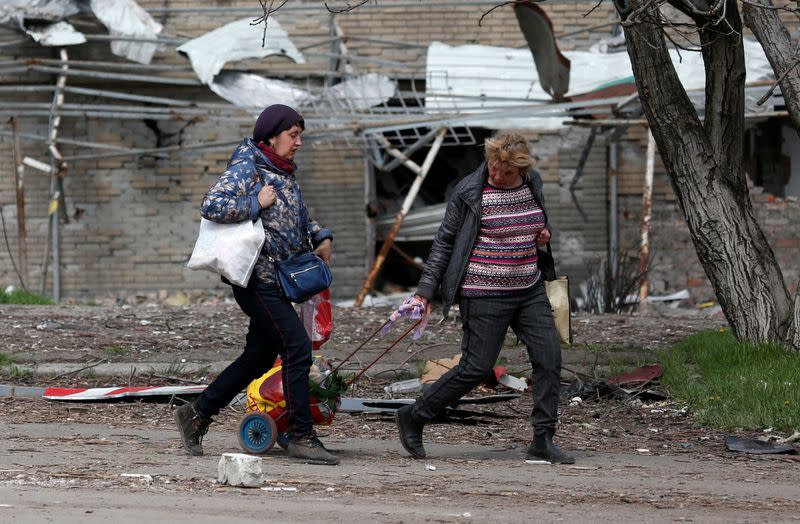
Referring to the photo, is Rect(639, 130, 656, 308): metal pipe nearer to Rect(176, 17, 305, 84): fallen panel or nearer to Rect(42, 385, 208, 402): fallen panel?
Rect(176, 17, 305, 84): fallen panel

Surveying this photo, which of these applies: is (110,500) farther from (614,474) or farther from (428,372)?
(428,372)

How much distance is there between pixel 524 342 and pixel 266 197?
1.46 m

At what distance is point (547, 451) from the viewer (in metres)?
5.84

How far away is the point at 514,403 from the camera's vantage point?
7820mm

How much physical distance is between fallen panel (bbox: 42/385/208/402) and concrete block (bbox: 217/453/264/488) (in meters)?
2.90

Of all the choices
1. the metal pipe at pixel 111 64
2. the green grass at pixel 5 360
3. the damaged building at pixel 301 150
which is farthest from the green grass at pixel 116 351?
the damaged building at pixel 301 150

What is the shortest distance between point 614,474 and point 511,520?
1331mm

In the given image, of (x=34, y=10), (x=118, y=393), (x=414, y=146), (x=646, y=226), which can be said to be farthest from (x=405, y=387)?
A: (x=34, y=10)

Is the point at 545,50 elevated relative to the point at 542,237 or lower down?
elevated

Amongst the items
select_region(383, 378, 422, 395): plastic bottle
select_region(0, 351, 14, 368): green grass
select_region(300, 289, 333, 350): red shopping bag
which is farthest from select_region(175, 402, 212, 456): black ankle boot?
select_region(0, 351, 14, 368): green grass

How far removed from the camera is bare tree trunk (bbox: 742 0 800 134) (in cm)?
746

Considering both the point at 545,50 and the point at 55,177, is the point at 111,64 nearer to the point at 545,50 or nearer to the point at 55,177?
the point at 55,177

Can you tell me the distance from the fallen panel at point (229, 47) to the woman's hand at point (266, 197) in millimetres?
8826

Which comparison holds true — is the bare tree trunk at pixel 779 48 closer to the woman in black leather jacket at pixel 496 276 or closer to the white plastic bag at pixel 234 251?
the woman in black leather jacket at pixel 496 276
